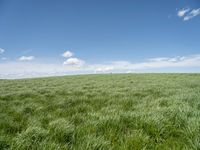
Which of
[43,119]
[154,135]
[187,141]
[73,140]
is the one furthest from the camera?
[43,119]

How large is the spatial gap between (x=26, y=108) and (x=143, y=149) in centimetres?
455

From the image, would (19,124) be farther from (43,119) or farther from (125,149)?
(125,149)

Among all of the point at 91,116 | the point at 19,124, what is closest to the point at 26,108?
the point at 19,124

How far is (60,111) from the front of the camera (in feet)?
17.4

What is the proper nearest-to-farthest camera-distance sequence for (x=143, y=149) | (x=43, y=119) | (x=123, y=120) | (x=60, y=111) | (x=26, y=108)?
(x=143, y=149)
(x=123, y=120)
(x=43, y=119)
(x=60, y=111)
(x=26, y=108)

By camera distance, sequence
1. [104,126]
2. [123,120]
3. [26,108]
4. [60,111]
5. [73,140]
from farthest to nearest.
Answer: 1. [26,108]
2. [60,111]
3. [123,120]
4. [104,126]
5. [73,140]

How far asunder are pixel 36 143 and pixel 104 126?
1.48 m

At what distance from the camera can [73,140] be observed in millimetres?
2984

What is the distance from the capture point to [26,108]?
5680mm

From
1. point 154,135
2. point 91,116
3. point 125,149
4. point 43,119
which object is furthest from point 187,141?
point 43,119

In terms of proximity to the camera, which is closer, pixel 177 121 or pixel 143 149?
pixel 143 149

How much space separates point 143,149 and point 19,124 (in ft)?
10.1

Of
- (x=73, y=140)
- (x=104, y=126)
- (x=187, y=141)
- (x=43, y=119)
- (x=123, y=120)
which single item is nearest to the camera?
(x=187, y=141)

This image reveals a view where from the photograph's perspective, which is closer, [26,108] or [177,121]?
[177,121]
